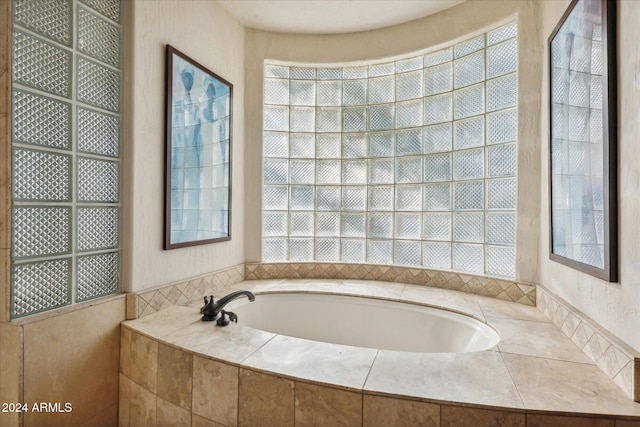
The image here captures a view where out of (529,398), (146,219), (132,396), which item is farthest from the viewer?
(146,219)

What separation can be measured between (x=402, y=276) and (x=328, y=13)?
75.7 inches

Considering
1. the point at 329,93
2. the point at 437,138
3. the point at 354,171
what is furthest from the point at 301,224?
the point at 437,138

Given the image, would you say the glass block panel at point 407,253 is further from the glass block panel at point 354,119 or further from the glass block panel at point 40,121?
the glass block panel at point 40,121

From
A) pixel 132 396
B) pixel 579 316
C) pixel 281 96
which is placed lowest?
pixel 132 396

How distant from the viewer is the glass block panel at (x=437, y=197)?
2162 millimetres

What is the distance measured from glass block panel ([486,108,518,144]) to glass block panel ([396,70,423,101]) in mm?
547

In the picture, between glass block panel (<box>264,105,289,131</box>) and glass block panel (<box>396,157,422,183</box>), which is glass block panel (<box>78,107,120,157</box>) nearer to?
glass block panel (<box>264,105,289,131</box>)

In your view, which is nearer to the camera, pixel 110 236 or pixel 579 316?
pixel 579 316

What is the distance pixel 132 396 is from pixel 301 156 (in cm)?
182

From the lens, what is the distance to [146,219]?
159 cm

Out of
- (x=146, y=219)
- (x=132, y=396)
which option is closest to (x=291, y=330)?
(x=132, y=396)

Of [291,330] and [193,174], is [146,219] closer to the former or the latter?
[193,174]

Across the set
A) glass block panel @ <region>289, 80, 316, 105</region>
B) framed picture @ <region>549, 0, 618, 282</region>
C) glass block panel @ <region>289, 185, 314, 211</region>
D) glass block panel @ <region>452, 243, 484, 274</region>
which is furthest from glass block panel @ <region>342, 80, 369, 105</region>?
glass block panel @ <region>452, 243, 484, 274</region>

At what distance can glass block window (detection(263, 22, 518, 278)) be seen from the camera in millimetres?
1969
